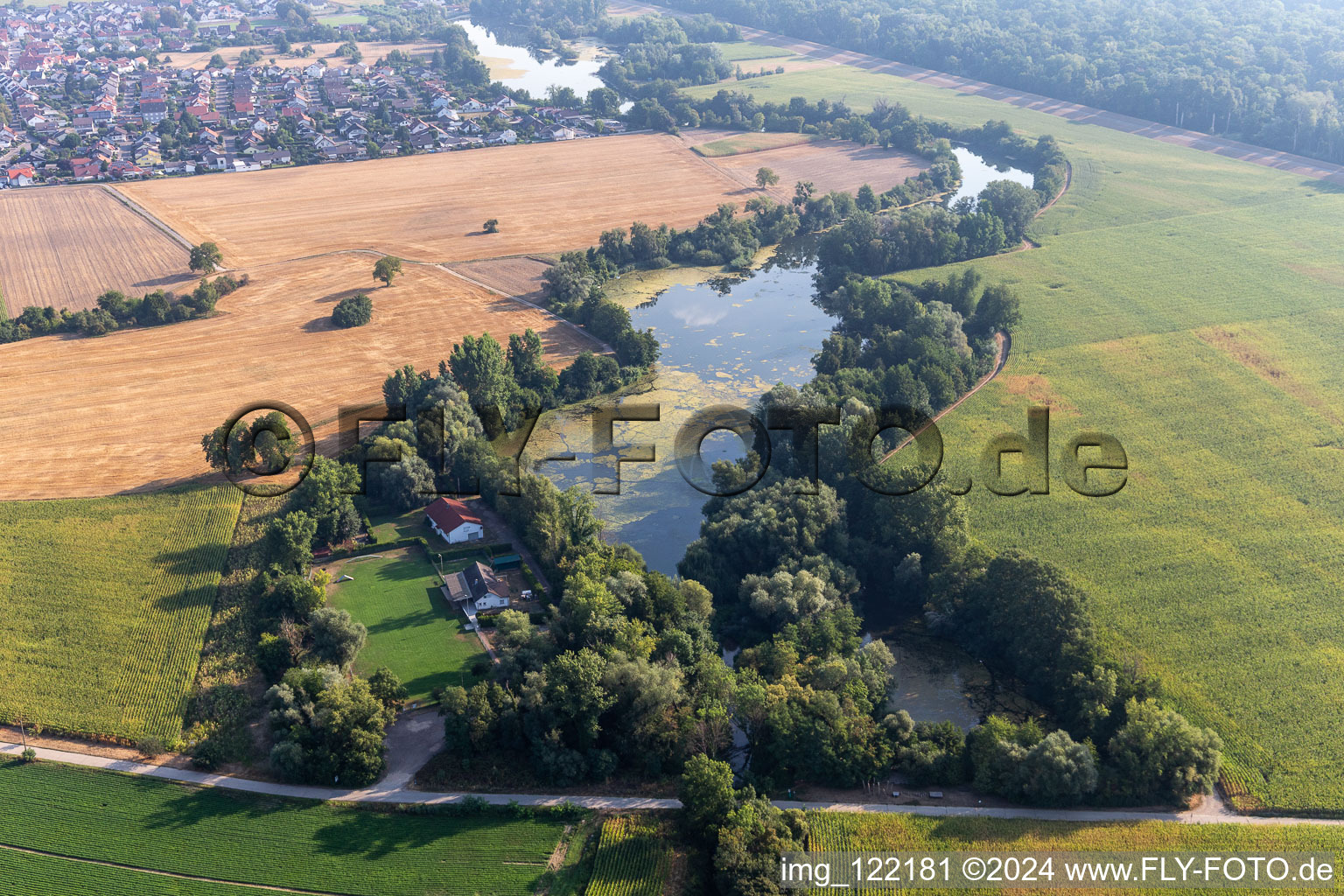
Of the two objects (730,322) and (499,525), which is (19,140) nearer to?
(730,322)

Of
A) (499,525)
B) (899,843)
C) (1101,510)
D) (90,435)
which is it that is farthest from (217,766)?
(1101,510)

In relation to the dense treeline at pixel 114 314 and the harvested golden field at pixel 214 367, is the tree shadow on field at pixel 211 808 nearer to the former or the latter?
the harvested golden field at pixel 214 367

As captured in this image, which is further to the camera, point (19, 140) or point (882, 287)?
point (19, 140)

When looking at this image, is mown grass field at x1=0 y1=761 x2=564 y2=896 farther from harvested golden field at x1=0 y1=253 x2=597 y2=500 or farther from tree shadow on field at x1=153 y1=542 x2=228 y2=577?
harvested golden field at x1=0 y1=253 x2=597 y2=500

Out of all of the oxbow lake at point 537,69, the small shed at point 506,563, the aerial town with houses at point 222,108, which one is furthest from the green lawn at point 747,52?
the small shed at point 506,563

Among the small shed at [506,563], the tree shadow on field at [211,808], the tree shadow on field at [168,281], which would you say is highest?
the tree shadow on field at [168,281]
